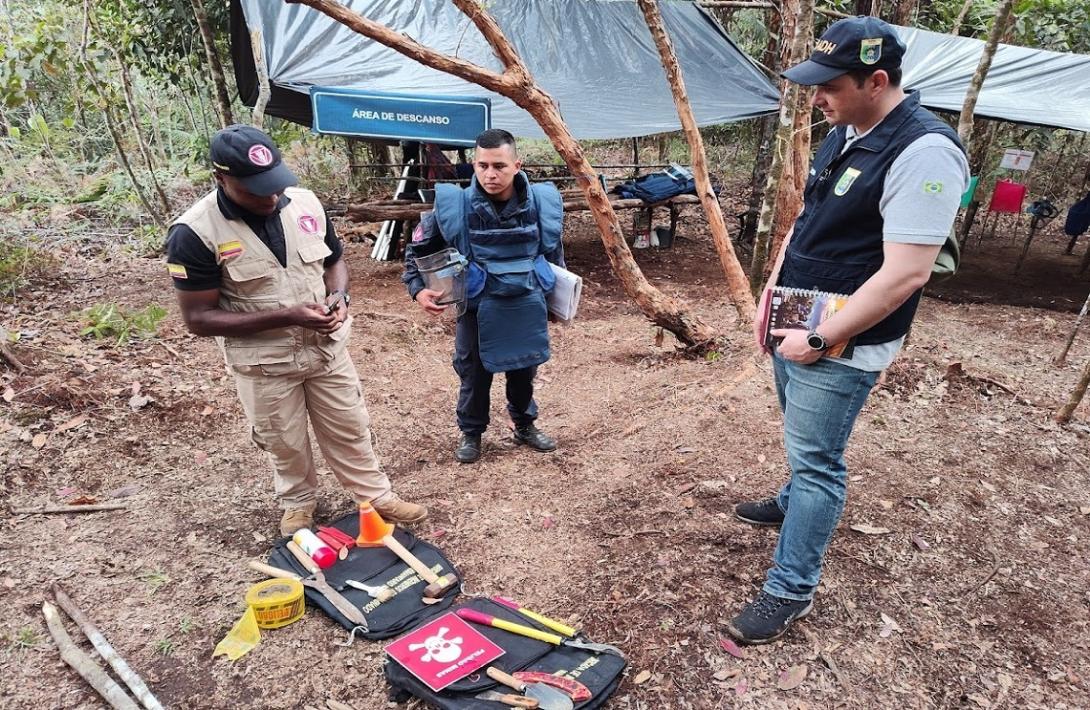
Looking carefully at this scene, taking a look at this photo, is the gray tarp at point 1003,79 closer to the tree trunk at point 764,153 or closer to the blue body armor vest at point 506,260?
the tree trunk at point 764,153

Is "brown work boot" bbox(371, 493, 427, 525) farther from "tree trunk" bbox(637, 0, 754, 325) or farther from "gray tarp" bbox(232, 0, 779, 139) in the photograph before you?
"gray tarp" bbox(232, 0, 779, 139)

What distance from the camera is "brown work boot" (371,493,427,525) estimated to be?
3.01 m

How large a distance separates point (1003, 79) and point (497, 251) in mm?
7402

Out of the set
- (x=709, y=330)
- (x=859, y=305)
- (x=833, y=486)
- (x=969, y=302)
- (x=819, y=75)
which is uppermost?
(x=819, y=75)

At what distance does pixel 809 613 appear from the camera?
7.64 feet

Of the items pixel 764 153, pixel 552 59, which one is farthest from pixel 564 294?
pixel 764 153

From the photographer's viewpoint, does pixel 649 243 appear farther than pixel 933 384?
Yes

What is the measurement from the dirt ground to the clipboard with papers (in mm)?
841

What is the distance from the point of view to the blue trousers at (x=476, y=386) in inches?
132

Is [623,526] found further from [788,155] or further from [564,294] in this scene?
[788,155]

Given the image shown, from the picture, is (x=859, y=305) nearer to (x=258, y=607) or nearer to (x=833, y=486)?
(x=833, y=486)

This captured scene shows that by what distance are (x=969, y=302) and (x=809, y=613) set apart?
266 inches

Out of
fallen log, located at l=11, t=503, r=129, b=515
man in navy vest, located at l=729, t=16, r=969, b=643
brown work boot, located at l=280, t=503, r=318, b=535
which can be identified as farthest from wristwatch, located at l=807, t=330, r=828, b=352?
fallen log, located at l=11, t=503, r=129, b=515

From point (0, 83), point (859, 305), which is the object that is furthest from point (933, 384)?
point (0, 83)
